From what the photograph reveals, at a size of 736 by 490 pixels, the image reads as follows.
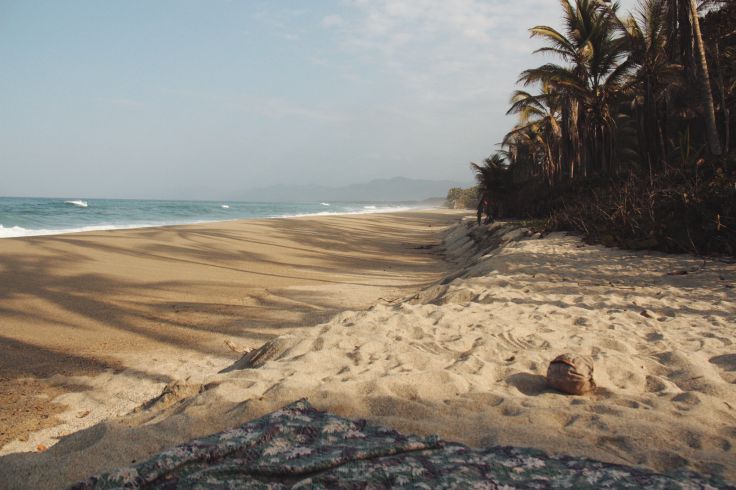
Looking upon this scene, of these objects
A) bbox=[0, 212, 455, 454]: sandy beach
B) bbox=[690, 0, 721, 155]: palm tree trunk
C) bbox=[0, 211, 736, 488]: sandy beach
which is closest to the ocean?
bbox=[0, 212, 455, 454]: sandy beach

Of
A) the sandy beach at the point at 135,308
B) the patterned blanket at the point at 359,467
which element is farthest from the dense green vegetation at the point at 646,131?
the patterned blanket at the point at 359,467

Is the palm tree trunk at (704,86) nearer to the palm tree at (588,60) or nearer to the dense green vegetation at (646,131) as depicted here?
the dense green vegetation at (646,131)

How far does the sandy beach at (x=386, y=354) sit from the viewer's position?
2.21 m

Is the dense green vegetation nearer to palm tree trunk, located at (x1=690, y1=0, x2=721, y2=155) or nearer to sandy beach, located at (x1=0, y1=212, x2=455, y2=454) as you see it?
palm tree trunk, located at (x1=690, y1=0, x2=721, y2=155)

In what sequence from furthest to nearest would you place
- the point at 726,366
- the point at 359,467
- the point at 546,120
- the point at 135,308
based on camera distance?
the point at 546,120 → the point at 135,308 → the point at 726,366 → the point at 359,467

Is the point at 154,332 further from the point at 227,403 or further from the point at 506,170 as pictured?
the point at 506,170

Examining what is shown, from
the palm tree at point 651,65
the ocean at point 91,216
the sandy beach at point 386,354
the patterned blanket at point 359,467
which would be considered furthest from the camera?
the ocean at point 91,216

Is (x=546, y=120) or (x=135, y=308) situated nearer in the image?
(x=135, y=308)

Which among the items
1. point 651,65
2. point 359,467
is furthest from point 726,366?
point 651,65

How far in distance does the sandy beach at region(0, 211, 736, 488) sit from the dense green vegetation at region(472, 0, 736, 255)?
76 cm

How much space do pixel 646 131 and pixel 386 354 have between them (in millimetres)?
18085

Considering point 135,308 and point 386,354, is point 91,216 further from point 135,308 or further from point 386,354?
point 386,354

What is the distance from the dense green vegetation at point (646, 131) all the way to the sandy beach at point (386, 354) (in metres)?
0.76

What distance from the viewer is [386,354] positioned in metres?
3.49
